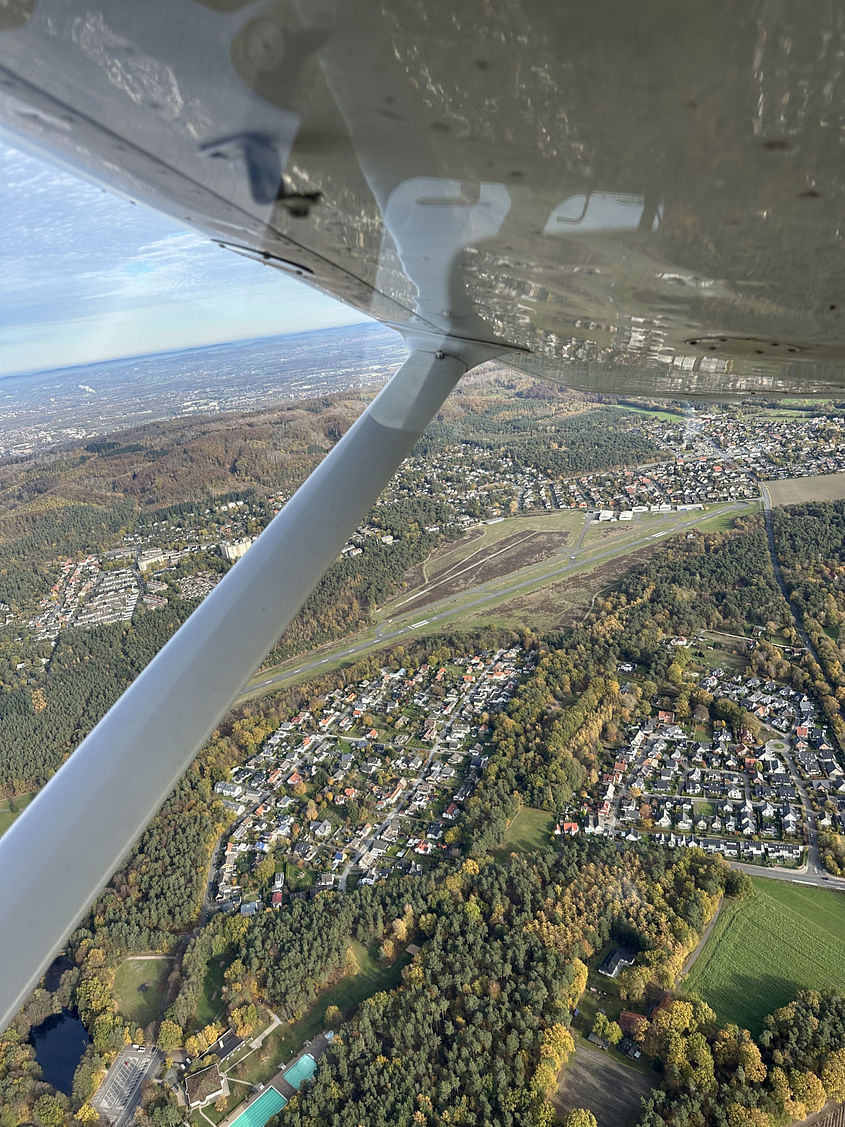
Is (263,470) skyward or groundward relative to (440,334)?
groundward

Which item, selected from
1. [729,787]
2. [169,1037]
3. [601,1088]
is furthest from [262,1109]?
[729,787]

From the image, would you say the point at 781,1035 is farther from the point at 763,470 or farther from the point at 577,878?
the point at 763,470

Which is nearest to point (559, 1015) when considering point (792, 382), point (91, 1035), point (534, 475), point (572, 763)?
point (572, 763)

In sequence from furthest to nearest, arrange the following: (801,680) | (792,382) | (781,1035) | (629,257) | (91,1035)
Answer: (801,680) → (91,1035) → (781,1035) → (792,382) → (629,257)

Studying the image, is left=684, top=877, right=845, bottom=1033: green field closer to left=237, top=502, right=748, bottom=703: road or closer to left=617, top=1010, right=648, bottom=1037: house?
left=617, top=1010, right=648, bottom=1037: house

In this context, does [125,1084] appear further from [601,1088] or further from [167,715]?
[167,715]

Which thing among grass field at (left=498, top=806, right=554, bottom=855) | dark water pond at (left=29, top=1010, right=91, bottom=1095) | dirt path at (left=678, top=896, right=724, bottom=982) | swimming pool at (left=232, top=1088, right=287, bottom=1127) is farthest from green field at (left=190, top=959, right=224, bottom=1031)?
dirt path at (left=678, top=896, right=724, bottom=982)
